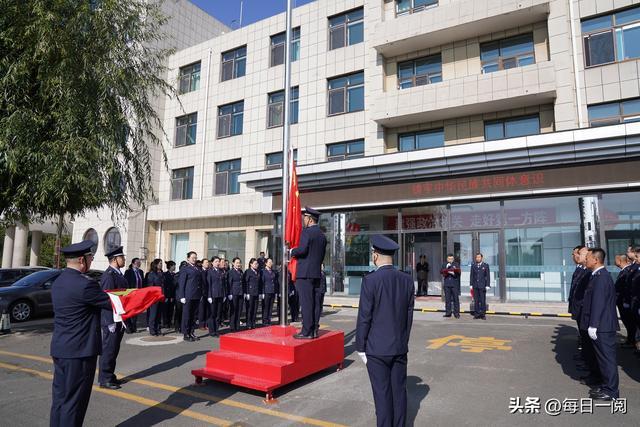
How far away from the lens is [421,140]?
18.3 metres

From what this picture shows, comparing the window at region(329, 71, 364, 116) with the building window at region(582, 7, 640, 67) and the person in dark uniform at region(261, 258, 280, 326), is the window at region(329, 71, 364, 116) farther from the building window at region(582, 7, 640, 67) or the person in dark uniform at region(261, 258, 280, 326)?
the person in dark uniform at region(261, 258, 280, 326)

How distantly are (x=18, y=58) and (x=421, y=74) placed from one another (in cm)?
1427

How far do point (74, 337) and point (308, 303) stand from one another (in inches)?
128

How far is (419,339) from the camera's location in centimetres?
999

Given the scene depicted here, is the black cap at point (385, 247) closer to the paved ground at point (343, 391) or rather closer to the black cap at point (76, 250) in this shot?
the paved ground at point (343, 391)

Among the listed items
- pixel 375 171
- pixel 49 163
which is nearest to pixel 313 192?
pixel 375 171

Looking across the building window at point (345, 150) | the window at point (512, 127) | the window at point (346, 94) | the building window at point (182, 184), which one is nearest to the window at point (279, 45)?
the window at point (346, 94)

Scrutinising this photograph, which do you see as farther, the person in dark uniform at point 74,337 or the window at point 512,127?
the window at point 512,127

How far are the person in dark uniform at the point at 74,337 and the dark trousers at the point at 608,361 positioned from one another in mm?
6018

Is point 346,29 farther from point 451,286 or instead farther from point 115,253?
point 115,253

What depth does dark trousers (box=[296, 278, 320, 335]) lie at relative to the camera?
6.70 metres

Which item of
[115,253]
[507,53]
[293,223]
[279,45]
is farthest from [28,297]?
[507,53]

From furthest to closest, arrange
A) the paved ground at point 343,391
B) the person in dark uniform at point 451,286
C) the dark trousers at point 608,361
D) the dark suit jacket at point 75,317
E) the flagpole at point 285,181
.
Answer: the person in dark uniform at point 451,286, the flagpole at point 285,181, the dark trousers at point 608,361, the paved ground at point 343,391, the dark suit jacket at point 75,317

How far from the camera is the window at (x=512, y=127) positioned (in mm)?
16297
